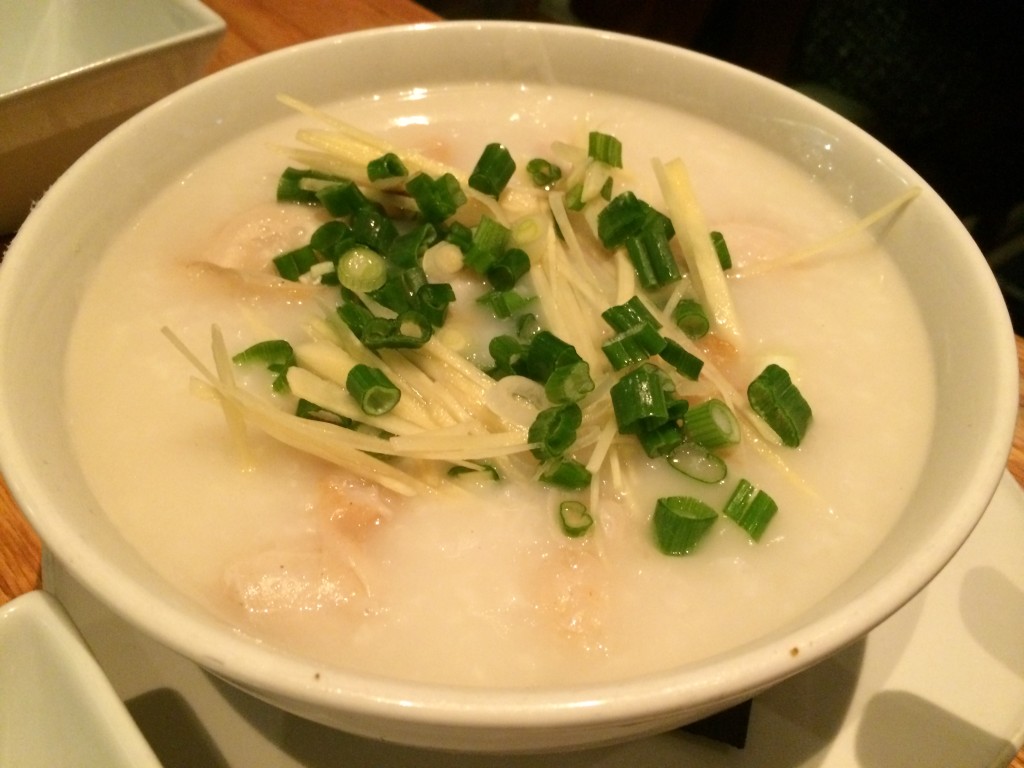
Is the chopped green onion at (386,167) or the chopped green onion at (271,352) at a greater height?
the chopped green onion at (386,167)

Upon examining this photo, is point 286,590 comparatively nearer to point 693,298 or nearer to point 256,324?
point 256,324

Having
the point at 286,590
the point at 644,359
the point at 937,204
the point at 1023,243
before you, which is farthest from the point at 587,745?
the point at 1023,243

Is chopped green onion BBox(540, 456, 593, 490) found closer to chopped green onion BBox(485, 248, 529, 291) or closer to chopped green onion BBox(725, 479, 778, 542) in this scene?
chopped green onion BBox(725, 479, 778, 542)

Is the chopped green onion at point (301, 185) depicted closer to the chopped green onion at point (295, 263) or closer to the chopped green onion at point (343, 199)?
the chopped green onion at point (343, 199)

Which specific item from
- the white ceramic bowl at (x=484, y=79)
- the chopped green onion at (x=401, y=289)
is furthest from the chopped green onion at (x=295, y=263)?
the white ceramic bowl at (x=484, y=79)

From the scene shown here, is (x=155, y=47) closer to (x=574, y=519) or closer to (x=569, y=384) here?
(x=569, y=384)

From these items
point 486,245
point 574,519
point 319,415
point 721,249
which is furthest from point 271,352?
point 721,249
